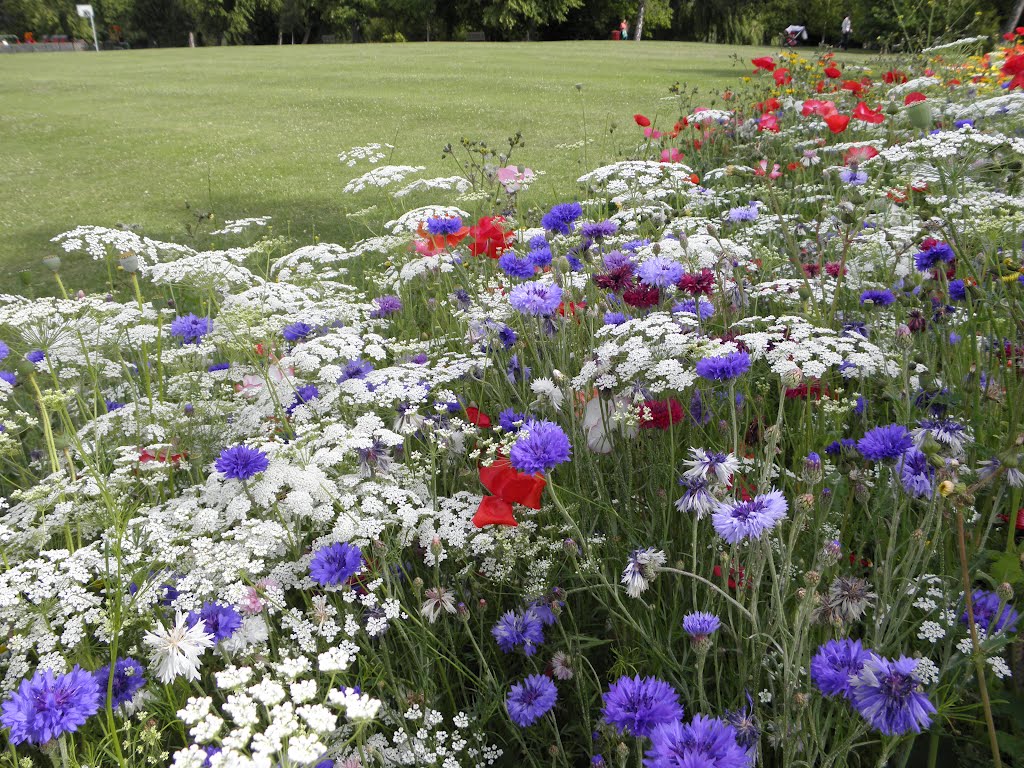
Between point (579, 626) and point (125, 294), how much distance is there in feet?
11.8

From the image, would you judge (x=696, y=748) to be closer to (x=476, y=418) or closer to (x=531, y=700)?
(x=531, y=700)

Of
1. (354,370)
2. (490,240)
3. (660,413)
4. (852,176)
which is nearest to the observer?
(660,413)

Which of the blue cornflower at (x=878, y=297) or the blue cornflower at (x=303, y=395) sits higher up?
the blue cornflower at (x=878, y=297)

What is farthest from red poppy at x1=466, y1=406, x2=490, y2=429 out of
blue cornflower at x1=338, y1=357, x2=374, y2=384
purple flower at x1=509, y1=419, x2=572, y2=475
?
purple flower at x1=509, y1=419, x2=572, y2=475

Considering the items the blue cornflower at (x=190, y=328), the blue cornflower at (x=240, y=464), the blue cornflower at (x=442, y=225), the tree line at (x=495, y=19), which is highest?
the tree line at (x=495, y=19)

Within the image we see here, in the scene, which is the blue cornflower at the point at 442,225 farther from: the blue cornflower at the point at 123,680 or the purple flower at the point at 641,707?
the purple flower at the point at 641,707

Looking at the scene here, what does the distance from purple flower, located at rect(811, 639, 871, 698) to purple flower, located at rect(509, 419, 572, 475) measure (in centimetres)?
51

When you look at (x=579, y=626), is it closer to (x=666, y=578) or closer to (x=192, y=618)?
(x=666, y=578)

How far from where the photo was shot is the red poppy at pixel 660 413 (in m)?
1.73

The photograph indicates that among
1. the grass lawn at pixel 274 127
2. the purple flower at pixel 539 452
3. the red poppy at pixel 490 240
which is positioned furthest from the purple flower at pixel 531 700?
the grass lawn at pixel 274 127

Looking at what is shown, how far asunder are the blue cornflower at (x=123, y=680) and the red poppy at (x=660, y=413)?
120 cm

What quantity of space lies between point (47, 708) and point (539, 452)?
2.91ft

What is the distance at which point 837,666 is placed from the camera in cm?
109

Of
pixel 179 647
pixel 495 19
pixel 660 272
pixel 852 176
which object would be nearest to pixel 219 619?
pixel 179 647
